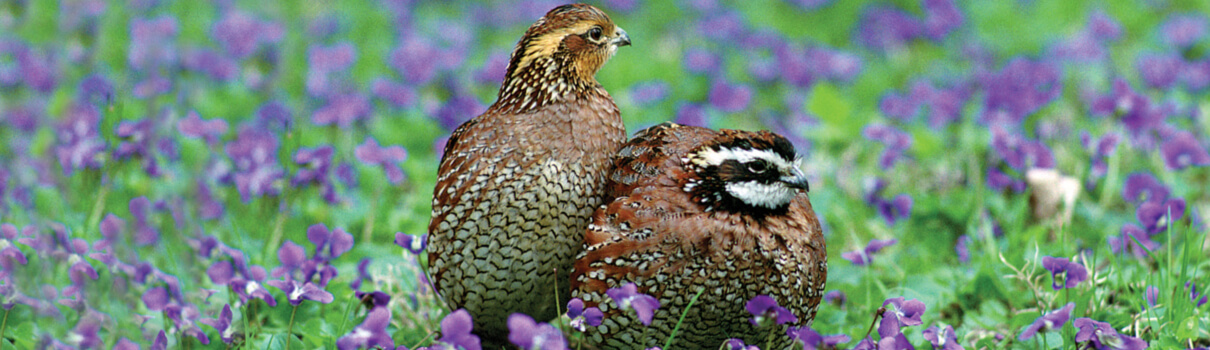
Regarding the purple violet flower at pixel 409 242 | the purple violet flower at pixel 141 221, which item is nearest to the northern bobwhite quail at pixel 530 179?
the purple violet flower at pixel 409 242

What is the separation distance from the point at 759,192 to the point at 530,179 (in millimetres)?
728

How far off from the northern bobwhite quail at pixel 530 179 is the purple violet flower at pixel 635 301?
39cm

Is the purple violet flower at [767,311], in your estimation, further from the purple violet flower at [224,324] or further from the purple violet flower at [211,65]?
the purple violet flower at [211,65]

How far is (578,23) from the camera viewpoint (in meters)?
3.78

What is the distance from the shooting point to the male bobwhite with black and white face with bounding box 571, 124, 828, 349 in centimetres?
341

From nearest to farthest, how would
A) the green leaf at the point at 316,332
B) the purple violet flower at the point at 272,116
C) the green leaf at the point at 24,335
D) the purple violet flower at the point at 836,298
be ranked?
the green leaf at the point at 24,335, the green leaf at the point at 316,332, the purple violet flower at the point at 836,298, the purple violet flower at the point at 272,116

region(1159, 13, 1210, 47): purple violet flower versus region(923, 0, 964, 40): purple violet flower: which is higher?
region(923, 0, 964, 40): purple violet flower

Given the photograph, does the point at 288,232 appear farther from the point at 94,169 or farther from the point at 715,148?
the point at 715,148

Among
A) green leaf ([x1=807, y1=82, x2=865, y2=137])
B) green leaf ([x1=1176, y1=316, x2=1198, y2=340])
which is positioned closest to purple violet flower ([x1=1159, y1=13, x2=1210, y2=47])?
green leaf ([x1=807, y1=82, x2=865, y2=137])

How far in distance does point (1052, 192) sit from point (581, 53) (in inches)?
114

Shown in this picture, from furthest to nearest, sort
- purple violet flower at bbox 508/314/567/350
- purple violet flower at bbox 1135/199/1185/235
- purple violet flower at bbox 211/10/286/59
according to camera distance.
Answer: purple violet flower at bbox 211/10/286/59 < purple violet flower at bbox 1135/199/1185/235 < purple violet flower at bbox 508/314/567/350

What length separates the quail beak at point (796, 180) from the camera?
3397 mm

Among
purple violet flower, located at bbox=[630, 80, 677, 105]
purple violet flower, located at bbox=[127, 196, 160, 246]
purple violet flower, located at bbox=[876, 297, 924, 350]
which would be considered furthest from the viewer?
purple violet flower, located at bbox=[630, 80, 677, 105]

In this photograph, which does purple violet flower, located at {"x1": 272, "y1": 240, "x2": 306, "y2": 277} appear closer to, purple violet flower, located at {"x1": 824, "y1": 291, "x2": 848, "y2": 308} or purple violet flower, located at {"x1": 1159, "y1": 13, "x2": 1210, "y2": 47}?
purple violet flower, located at {"x1": 824, "y1": 291, "x2": 848, "y2": 308}
